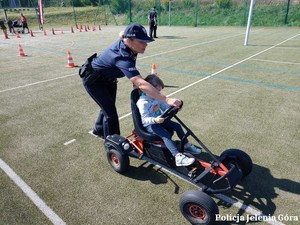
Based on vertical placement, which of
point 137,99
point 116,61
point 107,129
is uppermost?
point 116,61

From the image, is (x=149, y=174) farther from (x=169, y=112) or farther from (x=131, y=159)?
(x=169, y=112)

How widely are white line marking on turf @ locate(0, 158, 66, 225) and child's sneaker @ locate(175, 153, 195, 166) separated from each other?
60.4 inches

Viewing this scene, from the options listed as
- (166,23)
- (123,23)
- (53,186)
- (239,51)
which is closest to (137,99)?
(53,186)

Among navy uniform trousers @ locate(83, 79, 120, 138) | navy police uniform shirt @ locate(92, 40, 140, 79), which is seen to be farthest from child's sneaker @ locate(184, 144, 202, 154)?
navy police uniform shirt @ locate(92, 40, 140, 79)

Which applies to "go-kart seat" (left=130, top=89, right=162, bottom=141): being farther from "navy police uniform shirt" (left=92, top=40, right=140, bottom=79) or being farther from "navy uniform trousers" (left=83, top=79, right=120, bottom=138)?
"navy uniform trousers" (left=83, top=79, right=120, bottom=138)

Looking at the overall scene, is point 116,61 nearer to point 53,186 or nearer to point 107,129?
point 107,129

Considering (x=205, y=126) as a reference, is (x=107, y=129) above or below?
above

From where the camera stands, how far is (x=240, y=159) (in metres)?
3.03

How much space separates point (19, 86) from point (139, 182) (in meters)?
6.09

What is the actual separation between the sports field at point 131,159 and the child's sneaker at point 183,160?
1.38 ft

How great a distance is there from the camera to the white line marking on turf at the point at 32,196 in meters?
2.63

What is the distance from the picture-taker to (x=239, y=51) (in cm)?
1235

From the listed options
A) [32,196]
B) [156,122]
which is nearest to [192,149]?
[156,122]

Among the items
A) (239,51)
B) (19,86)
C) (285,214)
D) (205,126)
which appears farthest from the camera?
(239,51)
